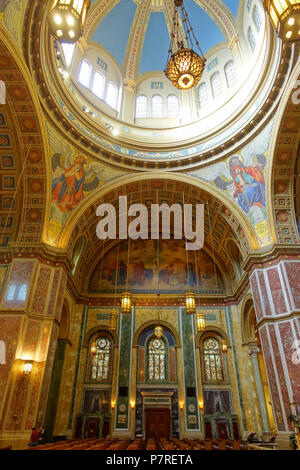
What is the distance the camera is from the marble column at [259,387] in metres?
13.4

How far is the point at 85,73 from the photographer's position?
16312 mm

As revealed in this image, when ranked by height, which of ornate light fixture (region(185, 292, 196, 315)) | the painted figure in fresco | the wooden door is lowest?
the wooden door

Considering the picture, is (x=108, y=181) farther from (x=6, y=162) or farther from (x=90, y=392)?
(x=90, y=392)

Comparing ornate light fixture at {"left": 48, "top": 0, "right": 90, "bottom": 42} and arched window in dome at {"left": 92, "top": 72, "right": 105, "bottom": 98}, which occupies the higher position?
arched window in dome at {"left": 92, "top": 72, "right": 105, "bottom": 98}

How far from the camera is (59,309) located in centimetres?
1205

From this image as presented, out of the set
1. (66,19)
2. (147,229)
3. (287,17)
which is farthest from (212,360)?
(66,19)

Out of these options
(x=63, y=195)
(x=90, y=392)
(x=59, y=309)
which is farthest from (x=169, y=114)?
(x=90, y=392)

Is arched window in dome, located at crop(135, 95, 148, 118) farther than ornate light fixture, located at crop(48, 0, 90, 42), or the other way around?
arched window in dome, located at crop(135, 95, 148, 118)

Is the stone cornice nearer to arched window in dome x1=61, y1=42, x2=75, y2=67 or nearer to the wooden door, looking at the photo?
the wooden door

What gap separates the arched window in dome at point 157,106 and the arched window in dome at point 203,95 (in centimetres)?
239

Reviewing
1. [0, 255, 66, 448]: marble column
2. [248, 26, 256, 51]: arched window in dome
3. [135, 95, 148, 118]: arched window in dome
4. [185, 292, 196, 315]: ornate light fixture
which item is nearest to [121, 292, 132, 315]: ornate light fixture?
[185, 292, 196, 315]: ornate light fixture

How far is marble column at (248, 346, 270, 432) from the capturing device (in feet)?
44.0

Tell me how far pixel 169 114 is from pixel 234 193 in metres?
7.06

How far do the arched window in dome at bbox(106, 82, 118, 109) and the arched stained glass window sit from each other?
5.00 m
